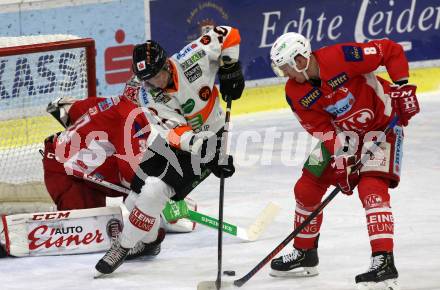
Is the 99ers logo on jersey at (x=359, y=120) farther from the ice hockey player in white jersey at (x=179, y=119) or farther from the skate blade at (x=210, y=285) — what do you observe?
the skate blade at (x=210, y=285)

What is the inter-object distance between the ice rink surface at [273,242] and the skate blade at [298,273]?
4cm

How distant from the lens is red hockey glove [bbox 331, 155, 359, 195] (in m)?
5.01

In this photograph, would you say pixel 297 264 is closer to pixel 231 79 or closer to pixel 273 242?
pixel 273 242

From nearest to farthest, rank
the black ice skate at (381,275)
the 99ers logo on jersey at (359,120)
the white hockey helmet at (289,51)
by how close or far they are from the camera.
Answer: the black ice skate at (381,275)
the white hockey helmet at (289,51)
the 99ers logo on jersey at (359,120)

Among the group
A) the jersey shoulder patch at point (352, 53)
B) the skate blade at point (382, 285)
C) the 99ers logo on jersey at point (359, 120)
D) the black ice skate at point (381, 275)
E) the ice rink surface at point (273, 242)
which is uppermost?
the jersey shoulder patch at point (352, 53)

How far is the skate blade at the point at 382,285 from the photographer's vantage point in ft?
15.9

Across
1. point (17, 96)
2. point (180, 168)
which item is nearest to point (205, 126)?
point (180, 168)

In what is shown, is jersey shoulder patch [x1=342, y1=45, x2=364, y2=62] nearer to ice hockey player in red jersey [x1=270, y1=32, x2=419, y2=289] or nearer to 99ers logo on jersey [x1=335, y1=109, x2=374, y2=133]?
ice hockey player in red jersey [x1=270, y1=32, x2=419, y2=289]

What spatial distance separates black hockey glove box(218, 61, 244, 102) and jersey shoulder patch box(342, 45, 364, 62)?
0.76 meters

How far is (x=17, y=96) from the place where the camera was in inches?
252

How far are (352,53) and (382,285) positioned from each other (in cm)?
100

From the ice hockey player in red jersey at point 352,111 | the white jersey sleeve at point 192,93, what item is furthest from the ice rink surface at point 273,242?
the white jersey sleeve at point 192,93

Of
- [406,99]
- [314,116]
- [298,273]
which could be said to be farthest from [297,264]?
[406,99]

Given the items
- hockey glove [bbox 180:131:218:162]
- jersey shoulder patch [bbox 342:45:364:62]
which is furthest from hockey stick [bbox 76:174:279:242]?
jersey shoulder patch [bbox 342:45:364:62]
